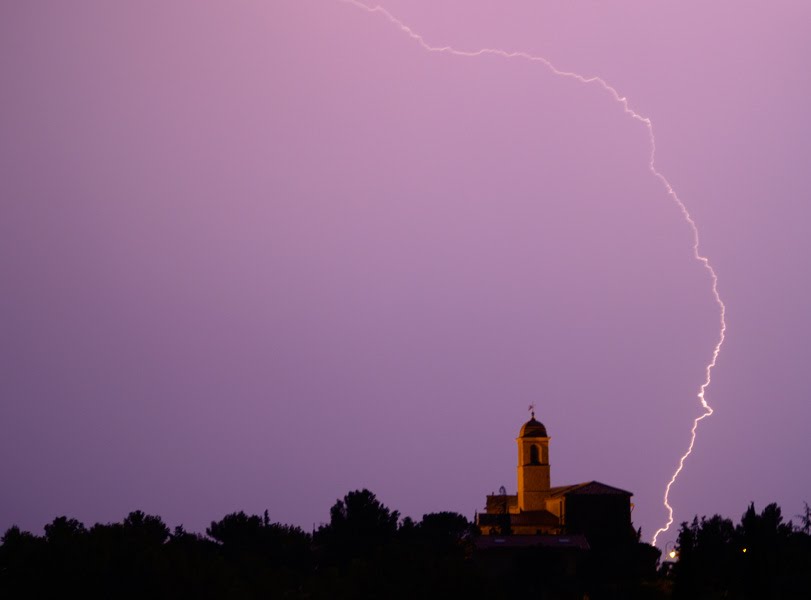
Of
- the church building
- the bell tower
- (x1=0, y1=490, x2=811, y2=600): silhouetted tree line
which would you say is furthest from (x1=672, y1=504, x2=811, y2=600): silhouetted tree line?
the bell tower

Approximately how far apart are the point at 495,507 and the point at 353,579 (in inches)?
2523

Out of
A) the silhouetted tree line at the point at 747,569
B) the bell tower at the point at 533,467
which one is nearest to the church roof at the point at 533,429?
the bell tower at the point at 533,467

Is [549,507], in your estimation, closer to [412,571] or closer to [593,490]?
[593,490]

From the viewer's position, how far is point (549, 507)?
102250mm

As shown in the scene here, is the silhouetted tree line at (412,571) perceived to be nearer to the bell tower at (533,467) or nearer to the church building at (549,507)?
the church building at (549,507)

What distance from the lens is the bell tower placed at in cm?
10450

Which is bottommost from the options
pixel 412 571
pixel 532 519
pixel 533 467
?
pixel 412 571

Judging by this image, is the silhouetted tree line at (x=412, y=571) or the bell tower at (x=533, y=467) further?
the bell tower at (x=533, y=467)

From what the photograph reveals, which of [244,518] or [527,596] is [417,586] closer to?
[527,596]

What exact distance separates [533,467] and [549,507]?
3.81 metres

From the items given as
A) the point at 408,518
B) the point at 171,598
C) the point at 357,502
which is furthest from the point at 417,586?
the point at 408,518

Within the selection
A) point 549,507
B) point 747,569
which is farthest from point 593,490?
point 747,569

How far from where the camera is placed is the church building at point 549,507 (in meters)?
96.2

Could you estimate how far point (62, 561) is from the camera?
55156mm
